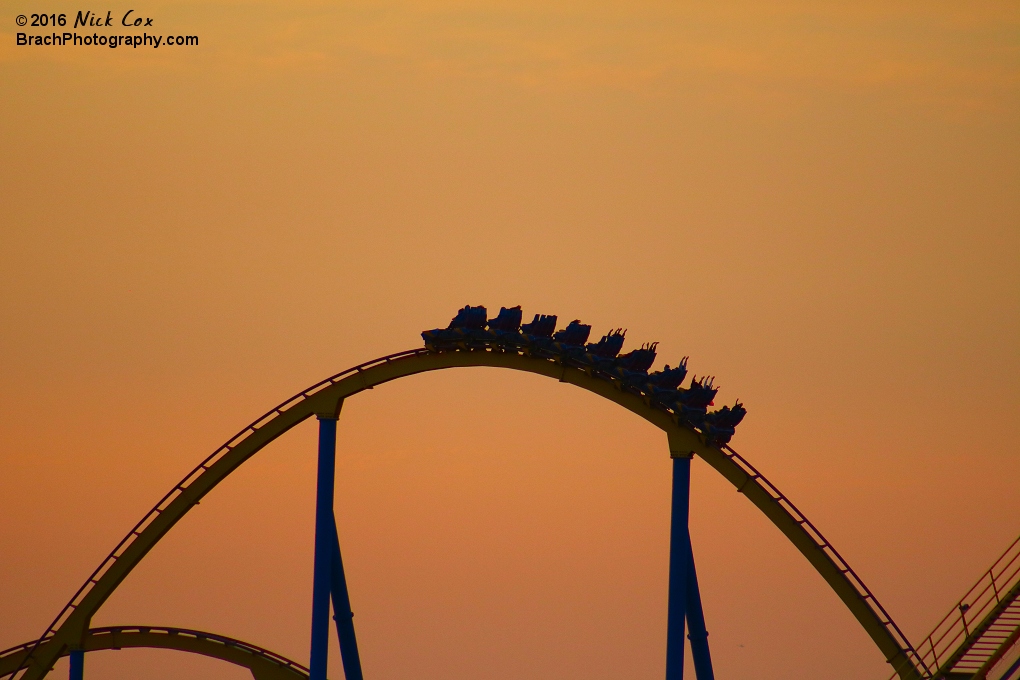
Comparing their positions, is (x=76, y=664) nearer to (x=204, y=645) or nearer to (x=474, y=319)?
(x=204, y=645)

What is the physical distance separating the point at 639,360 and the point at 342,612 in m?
8.59

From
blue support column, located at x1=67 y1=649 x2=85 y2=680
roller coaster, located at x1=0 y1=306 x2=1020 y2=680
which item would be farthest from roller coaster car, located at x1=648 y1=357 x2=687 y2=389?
blue support column, located at x1=67 y1=649 x2=85 y2=680

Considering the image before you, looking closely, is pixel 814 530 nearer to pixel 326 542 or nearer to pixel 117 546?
pixel 326 542

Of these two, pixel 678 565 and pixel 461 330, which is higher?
pixel 461 330

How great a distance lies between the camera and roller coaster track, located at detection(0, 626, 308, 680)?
40.9 meters

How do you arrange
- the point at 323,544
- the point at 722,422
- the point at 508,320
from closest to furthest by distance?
the point at 722,422 → the point at 508,320 → the point at 323,544

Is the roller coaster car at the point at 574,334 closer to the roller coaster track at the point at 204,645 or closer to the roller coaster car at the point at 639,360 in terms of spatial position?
the roller coaster car at the point at 639,360

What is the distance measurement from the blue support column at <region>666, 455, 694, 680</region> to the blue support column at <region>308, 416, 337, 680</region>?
7400 millimetres

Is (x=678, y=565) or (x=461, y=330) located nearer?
(x=678, y=565)

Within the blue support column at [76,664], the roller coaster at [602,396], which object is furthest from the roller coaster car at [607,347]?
the blue support column at [76,664]

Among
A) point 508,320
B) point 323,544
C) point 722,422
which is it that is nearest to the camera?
point 722,422

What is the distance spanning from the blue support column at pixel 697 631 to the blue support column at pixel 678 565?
2.20ft

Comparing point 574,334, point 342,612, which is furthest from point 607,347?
point 342,612

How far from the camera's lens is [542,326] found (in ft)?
111
